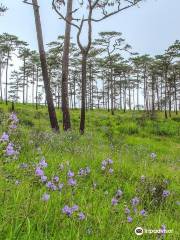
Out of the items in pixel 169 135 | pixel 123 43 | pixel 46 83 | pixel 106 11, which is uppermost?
pixel 123 43

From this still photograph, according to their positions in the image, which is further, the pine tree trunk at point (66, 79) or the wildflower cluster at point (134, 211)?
the pine tree trunk at point (66, 79)

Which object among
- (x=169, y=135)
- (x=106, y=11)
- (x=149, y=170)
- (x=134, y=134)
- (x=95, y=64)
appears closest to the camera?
(x=149, y=170)

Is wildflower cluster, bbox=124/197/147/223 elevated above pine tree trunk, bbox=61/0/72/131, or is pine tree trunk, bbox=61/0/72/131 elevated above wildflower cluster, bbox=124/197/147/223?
pine tree trunk, bbox=61/0/72/131

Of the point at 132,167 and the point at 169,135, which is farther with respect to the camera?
the point at 169,135

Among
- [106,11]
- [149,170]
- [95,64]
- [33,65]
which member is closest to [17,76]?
[33,65]

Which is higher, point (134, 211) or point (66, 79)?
point (66, 79)

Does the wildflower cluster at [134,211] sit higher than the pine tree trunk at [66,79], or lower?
lower

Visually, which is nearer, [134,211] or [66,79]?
[134,211]

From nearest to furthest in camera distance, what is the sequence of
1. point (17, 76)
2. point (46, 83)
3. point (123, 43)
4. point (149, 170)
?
1. point (149, 170)
2. point (46, 83)
3. point (123, 43)
4. point (17, 76)

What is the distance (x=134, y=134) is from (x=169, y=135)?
408 cm

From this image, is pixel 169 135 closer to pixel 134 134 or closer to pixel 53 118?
pixel 134 134

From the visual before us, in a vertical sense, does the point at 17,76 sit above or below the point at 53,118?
above

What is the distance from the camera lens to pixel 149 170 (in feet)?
20.3

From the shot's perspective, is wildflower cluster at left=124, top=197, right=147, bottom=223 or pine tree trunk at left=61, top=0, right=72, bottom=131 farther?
pine tree trunk at left=61, top=0, right=72, bottom=131
